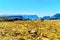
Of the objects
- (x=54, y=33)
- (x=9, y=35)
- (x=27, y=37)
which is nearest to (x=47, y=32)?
(x=54, y=33)

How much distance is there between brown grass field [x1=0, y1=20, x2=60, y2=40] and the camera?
1023 cm

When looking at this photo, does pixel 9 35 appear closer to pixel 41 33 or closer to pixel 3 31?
pixel 3 31

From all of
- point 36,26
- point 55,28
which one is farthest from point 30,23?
point 55,28

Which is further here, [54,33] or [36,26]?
[36,26]

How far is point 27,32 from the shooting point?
34.6 feet

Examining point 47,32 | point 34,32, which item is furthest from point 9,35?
point 47,32

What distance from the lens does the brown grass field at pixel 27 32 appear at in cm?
1023

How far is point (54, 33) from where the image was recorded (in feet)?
35.2

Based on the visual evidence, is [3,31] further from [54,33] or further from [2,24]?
[54,33]

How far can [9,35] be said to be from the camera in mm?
10312

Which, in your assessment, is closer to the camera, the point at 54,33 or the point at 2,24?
the point at 54,33

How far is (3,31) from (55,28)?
2.80 meters

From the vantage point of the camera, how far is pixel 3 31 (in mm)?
10555

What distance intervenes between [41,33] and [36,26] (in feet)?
3.15
